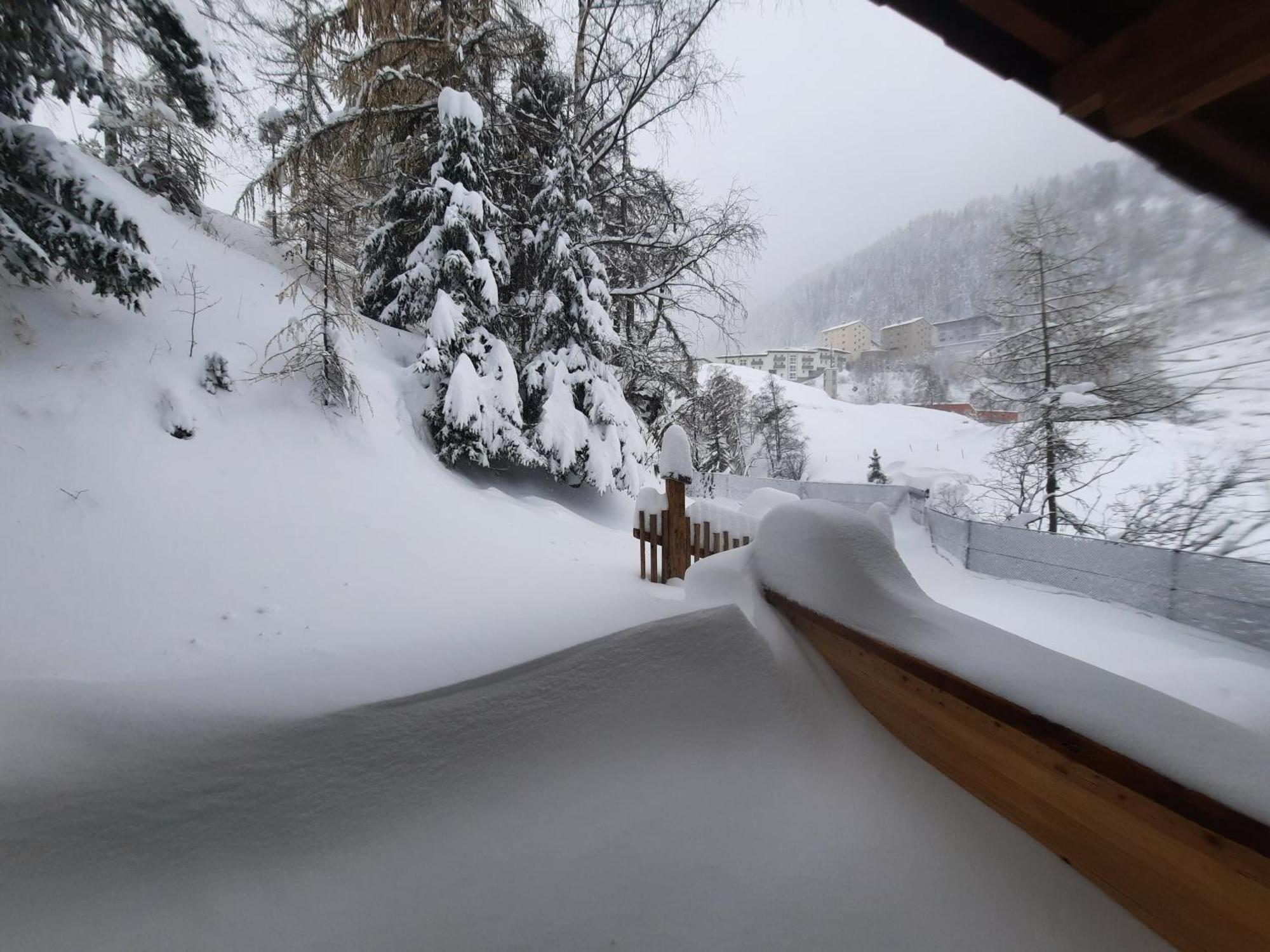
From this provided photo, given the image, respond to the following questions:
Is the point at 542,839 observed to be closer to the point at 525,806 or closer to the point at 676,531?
the point at 525,806

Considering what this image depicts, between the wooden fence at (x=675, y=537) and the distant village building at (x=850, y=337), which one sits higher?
the distant village building at (x=850, y=337)

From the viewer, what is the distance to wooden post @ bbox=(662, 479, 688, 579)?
402cm

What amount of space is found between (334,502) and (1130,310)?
16.4 ft

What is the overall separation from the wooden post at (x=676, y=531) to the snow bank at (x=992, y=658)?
2.43m

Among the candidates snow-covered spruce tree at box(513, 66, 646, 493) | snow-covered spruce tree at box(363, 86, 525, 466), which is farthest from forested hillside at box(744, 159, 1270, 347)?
snow-covered spruce tree at box(363, 86, 525, 466)

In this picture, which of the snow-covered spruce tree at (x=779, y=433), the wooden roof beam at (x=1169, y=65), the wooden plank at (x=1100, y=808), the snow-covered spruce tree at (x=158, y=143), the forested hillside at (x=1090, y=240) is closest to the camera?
the wooden plank at (x=1100, y=808)

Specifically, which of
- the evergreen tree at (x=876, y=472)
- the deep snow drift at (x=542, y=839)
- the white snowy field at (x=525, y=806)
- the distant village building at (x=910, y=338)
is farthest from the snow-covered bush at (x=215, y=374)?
the evergreen tree at (x=876, y=472)

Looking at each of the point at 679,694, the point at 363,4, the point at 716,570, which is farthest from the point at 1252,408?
the point at 363,4

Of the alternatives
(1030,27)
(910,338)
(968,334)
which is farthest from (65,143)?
(968,334)

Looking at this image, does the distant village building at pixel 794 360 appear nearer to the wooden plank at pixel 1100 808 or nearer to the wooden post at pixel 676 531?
the wooden post at pixel 676 531

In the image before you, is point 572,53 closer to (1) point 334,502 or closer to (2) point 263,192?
(2) point 263,192

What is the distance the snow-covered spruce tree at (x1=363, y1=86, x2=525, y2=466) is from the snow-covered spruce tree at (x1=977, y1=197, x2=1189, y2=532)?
16.0 feet

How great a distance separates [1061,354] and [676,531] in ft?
8.71

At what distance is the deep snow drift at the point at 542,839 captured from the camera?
0.77 metres
